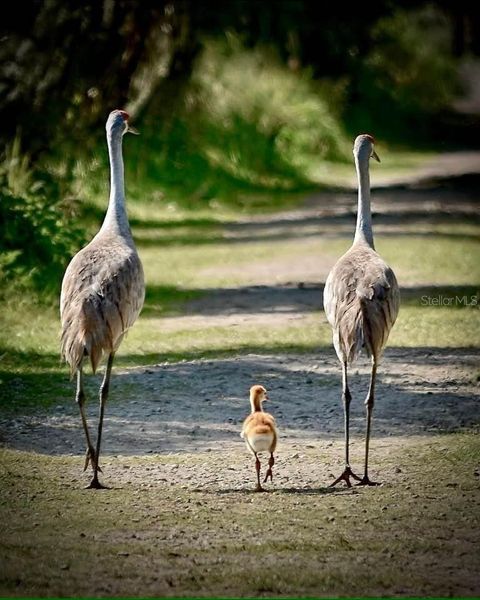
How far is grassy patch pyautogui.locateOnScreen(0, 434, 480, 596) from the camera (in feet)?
23.4

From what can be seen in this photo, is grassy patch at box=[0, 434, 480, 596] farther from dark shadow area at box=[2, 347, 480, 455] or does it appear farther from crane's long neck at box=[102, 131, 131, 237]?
crane's long neck at box=[102, 131, 131, 237]

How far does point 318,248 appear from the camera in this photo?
20250mm

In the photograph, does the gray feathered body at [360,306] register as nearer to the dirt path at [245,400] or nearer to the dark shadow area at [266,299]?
the dirt path at [245,400]

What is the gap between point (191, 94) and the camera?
2602cm

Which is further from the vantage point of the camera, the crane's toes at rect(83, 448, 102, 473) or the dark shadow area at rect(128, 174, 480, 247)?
the dark shadow area at rect(128, 174, 480, 247)

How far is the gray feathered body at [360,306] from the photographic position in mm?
9086

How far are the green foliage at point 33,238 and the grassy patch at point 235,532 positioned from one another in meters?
5.38

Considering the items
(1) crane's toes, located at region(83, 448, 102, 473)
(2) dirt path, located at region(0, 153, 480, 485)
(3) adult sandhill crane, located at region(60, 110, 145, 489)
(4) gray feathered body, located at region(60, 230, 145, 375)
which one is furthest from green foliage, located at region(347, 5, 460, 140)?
(1) crane's toes, located at region(83, 448, 102, 473)

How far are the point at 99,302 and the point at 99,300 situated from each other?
0.09ft

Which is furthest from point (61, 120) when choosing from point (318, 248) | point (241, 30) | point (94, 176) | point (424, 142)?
point (424, 142)

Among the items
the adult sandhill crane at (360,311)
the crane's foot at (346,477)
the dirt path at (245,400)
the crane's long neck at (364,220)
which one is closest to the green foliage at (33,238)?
the dirt path at (245,400)

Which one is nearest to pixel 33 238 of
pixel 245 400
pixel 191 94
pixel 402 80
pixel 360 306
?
pixel 245 400

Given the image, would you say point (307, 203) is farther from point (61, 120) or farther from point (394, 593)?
point (394, 593)

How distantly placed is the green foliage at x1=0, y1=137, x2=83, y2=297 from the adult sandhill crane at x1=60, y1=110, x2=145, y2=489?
454 centimetres
